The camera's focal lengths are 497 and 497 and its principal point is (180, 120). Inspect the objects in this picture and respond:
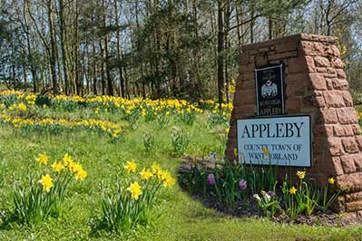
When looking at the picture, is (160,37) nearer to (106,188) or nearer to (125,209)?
(106,188)

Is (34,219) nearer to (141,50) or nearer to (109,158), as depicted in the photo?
(109,158)

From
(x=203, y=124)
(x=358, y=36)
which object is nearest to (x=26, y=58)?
(x=358, y=36)

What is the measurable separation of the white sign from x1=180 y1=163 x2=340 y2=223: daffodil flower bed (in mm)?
150

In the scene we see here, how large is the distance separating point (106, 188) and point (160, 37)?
18.3 m

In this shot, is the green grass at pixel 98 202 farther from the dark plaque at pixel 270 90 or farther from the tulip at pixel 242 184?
the dark plaque at pixel 270 90

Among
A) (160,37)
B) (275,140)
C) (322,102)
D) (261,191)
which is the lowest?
(261,191)

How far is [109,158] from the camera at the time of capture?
7.64m

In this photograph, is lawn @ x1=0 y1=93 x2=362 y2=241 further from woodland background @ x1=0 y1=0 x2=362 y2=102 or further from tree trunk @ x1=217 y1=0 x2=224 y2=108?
woodland background @ x1=0 y1=0 x2=362 y2=102

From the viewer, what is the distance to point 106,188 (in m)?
5.71

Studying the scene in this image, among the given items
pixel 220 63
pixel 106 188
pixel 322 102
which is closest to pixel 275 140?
pixel 322 102

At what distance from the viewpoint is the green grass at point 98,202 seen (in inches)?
177

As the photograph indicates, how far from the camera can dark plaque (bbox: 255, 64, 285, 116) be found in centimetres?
639

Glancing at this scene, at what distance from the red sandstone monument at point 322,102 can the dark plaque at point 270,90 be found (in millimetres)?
43

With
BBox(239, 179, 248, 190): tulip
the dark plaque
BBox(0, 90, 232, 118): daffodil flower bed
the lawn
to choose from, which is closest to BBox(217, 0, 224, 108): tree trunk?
BBox(0, 90, 232, 118): daffodil flower bed
